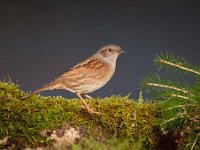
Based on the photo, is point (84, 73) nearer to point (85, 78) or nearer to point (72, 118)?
point (85, 78)

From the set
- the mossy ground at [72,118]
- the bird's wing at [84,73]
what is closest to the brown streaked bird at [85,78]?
the bird's wing at [84,73]

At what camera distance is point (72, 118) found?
4477 mm

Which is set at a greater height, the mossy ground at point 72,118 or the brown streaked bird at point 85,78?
the brown streaked bird at point 85,78

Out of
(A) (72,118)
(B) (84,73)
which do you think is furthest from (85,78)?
(A) (72,118)

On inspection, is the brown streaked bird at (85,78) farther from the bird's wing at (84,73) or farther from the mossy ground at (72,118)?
the mossy ground at (72,118)

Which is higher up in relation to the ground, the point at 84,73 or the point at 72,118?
the point at 84,73

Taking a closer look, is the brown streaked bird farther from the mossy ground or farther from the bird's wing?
the mossy ground

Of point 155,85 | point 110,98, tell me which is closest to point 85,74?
point 110,98

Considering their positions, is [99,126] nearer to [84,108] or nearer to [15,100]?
[84,108]

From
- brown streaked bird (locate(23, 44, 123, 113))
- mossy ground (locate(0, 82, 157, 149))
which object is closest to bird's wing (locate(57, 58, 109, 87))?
brown streaked bird (locate(23, 44, 123, 113))

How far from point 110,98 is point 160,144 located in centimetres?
55

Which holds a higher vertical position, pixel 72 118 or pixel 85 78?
pixel 85 78

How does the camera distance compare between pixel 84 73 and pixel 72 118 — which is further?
pixel 84 73

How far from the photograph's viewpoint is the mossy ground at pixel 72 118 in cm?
430
